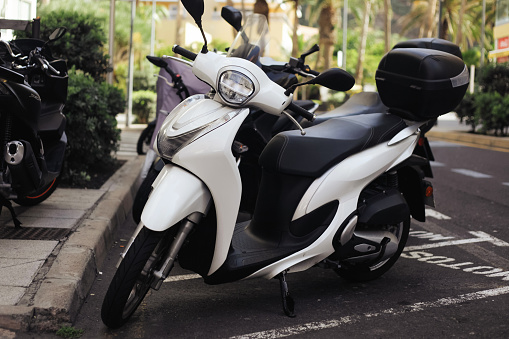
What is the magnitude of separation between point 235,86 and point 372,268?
1.57 meters

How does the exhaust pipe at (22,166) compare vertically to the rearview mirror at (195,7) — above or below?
below

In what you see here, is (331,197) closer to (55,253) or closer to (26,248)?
(55,253)

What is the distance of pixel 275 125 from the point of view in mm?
5660

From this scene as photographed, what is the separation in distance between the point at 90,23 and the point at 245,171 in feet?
13.5

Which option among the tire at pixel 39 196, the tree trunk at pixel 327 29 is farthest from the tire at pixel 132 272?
the tree trunk at pixel 327 29

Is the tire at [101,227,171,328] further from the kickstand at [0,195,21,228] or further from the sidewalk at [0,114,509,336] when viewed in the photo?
the kickstand at [0,195,21,228]

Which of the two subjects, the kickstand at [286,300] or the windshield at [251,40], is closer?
the kickstand at [286,300]

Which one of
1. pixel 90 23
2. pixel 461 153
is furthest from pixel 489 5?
pixel 90 23

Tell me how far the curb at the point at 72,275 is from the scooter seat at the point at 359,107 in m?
1.74

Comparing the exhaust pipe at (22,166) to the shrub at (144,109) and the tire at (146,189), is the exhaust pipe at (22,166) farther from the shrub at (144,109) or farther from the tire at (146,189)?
the shrub at (144,109)

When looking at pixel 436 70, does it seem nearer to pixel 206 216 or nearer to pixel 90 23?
pixel 206 216

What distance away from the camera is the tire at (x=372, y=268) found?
4.61 m

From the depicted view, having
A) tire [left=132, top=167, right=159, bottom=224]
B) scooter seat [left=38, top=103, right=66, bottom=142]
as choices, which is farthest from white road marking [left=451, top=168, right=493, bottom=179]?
scooter seat [left=38, top=103, right=66, bottom=142]

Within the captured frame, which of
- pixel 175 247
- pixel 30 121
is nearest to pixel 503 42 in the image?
pixel 30 121
